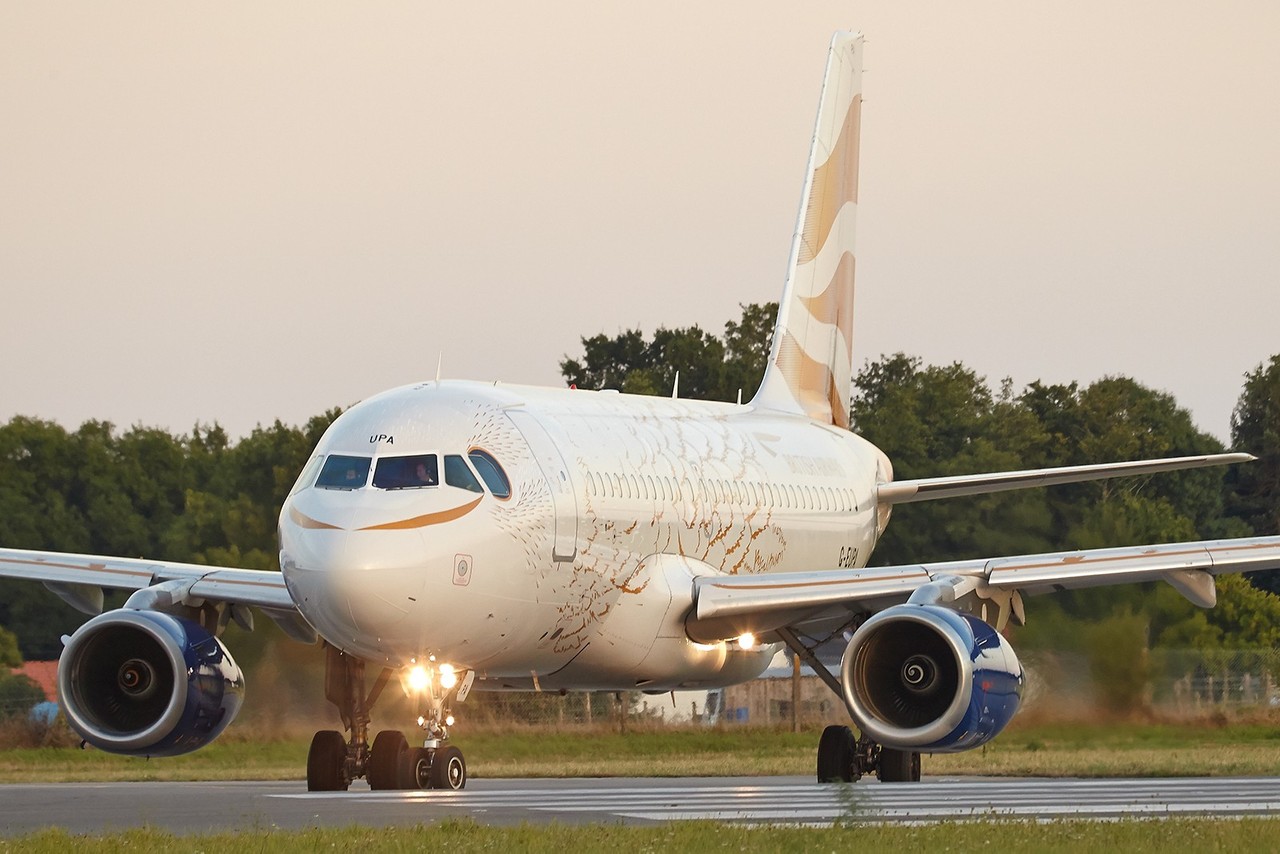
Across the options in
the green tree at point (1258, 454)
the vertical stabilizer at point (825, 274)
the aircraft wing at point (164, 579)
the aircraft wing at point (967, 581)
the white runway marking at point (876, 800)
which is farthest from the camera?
the green tree at point (1258, 454)

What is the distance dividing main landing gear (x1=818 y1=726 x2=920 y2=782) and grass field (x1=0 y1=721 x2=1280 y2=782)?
2417mm

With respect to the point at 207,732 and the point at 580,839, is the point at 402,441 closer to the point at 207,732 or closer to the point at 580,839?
the point at 207,732

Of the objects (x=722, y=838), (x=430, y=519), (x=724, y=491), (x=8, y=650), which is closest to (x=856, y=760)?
(x=724, y=491)

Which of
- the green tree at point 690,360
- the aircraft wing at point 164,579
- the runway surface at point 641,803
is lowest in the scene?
the runway surface at point 641,803

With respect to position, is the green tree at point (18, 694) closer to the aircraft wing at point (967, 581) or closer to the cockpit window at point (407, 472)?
the aircraft wing at point (967, 581)

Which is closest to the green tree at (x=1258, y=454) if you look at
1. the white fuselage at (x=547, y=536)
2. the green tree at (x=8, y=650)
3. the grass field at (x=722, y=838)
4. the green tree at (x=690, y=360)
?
the green tree at (x=690, y=360)

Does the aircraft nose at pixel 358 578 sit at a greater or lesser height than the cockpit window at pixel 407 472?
lesser

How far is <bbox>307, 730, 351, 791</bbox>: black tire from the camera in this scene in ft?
67.6

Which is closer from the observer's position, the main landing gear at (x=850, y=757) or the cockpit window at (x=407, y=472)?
the cockpit window at (x=407, y=472)

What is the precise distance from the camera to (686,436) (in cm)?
2362

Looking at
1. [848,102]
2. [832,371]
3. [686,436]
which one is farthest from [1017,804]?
[848,102]

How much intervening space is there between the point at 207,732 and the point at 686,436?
6.28m

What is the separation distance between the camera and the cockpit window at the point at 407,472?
18.3 m

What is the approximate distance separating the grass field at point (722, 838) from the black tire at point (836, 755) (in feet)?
26.6
